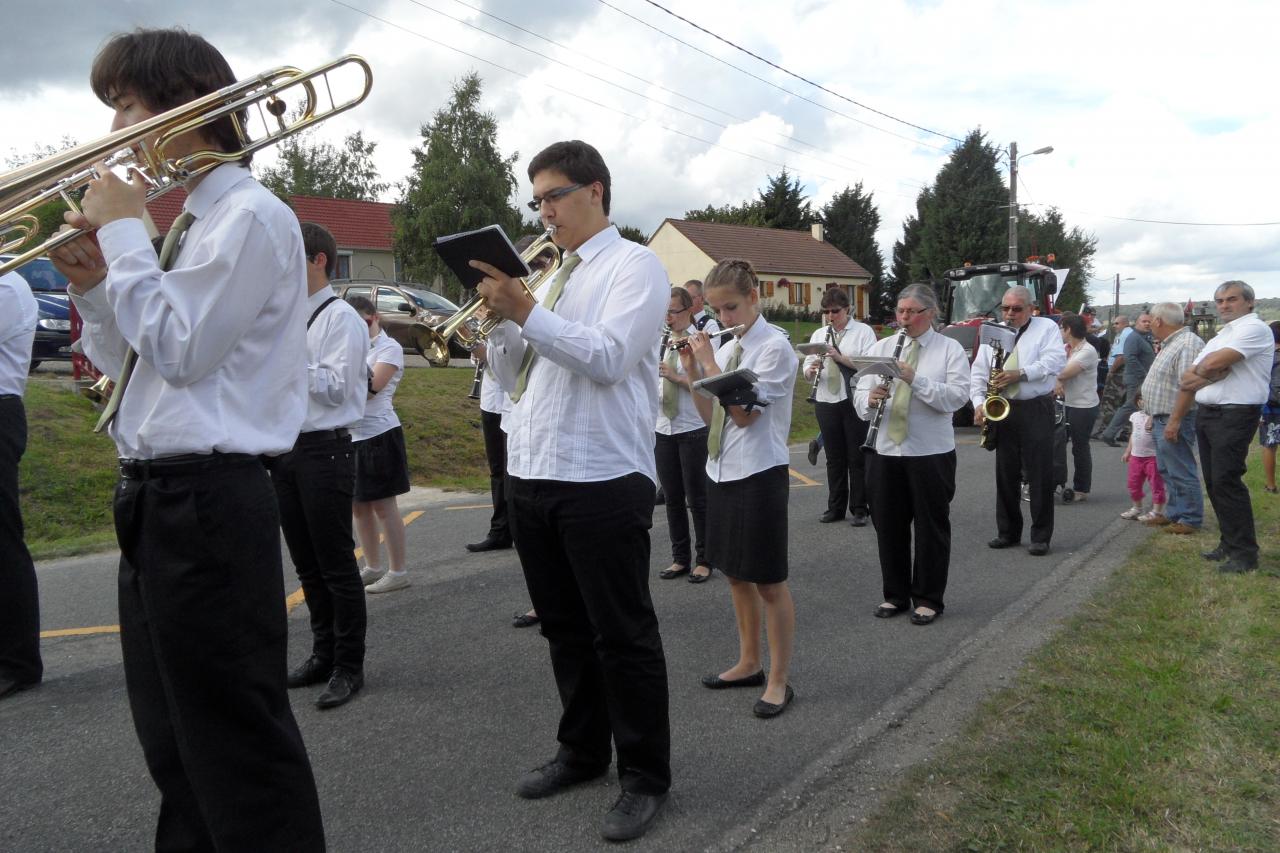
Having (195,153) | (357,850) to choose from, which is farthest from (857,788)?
(195,153)

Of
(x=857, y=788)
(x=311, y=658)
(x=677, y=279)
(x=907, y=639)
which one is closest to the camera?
(x=857, y=788)

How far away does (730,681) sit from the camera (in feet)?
14.6

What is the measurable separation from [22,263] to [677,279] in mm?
48062

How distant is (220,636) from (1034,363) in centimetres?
681

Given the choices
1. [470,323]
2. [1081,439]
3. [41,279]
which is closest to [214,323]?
[470,323]

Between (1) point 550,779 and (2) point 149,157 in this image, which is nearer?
(2) point 149,157

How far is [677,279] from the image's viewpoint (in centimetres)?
4981

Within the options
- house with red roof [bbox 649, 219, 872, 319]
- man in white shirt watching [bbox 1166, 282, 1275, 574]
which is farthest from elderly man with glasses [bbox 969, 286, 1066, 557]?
house with red roof [bbox 649, 219, 872, 319]

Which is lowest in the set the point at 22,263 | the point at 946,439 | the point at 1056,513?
the point at 1056,513

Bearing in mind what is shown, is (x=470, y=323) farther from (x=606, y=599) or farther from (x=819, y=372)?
(x=819, y=372)

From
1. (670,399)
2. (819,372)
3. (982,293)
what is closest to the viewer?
(670,399)

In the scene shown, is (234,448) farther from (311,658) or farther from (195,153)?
(311,658)

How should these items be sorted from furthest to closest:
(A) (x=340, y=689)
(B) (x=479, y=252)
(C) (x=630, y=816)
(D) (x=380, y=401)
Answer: (D) (x=380, y=401) → (A) (x=340, y=689) → (C) (x=630, y=816) → (B) (x=479, y=252)

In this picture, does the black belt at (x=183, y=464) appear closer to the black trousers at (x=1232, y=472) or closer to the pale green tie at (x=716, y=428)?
the pale green tie at (x=716, y=428)
